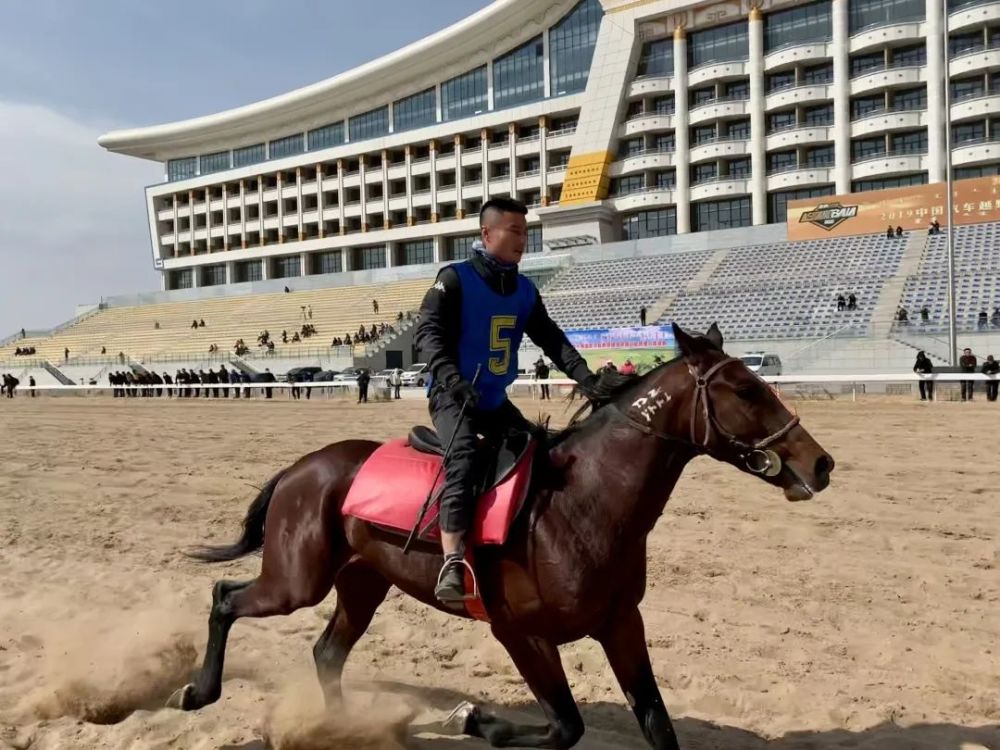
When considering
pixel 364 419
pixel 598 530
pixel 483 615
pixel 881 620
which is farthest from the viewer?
pixel 364 419

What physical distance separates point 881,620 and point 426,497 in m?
3.61

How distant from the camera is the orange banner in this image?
41.6 m

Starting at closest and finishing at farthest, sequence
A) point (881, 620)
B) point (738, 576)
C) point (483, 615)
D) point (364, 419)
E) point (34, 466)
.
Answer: point (483, 615)
point (881, 620)
point (738, 576)
point (34, 466)
point (364, 419)

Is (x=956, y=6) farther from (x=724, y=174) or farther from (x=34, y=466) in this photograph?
(x=34, y=466)

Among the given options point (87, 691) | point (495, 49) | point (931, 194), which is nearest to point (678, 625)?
point (87, 691)

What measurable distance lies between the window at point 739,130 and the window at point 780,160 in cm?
214

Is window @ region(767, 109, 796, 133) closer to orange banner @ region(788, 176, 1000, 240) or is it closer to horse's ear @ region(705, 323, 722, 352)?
orange banner @ region(788, 176, 1000, 240)

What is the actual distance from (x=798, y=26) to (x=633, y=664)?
58.3 m

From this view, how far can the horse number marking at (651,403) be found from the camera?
3658mm

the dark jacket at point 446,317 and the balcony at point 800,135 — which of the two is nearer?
the dark jacket at point 446,317

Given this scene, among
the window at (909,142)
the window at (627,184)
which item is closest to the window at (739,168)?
the window at (627,184)

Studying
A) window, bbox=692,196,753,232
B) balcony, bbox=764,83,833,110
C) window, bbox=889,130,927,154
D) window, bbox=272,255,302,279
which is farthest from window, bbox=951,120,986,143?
window, bbox=272,255,302,279

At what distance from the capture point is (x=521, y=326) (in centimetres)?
421

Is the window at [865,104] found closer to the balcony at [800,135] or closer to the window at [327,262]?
the balcony at [800,135]
